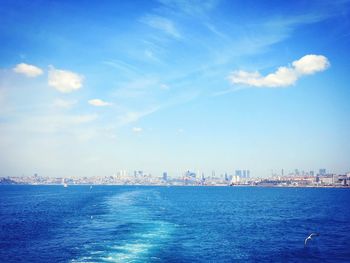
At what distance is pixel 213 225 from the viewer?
92.8 m

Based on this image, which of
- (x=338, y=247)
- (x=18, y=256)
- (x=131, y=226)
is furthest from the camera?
(x=131, y=226)

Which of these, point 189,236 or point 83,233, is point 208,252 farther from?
point 83,233

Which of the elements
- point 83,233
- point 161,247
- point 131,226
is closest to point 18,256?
point 83,233

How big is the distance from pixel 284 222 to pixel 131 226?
158 feet

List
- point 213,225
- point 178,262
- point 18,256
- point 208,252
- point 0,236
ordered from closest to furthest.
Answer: point 178,262, point 18,256, point 208,252, point 0,236, point 213,225

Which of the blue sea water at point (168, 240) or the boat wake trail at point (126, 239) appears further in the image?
the blue sea water at point (168, 240)

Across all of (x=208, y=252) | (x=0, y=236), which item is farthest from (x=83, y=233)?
(x=208, y=252)

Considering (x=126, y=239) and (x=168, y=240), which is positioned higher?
(x=126, y=239)

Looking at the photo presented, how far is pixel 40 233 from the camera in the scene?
7738 cm

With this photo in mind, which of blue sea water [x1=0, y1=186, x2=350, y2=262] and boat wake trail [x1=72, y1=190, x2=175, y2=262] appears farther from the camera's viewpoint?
blue sea water [x1=0, y1=186, x2=350, y2=262]

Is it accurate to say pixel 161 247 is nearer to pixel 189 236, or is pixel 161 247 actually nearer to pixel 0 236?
pixel 189 236

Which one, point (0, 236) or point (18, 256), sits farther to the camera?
point (0, 236)

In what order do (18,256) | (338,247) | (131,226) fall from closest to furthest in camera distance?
(18,256), (338,247), (131,226)

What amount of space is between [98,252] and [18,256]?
14214 millimetres
